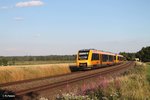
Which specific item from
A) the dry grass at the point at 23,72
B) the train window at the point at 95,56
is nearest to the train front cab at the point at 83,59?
the train window at the point at 95,56

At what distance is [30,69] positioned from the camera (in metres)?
33.2

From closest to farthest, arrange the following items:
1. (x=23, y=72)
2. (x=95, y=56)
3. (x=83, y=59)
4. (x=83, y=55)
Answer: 1. (x=23, y=72)
2. (x=83, y=59)
3. (x=83, y=55)
4. (x=95, y=56)

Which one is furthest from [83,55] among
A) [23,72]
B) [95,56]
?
[23,72]

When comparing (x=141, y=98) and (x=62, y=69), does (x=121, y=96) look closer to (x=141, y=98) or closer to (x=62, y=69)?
(x=141, y=98)

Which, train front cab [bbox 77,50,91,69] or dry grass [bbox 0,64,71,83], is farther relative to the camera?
train front cab [bbox 77,50,91,69]

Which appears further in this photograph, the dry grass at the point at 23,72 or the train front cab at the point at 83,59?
the train front cab at the point at 83,59

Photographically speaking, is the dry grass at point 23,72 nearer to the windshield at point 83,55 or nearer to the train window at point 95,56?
the windshield at point 83,55

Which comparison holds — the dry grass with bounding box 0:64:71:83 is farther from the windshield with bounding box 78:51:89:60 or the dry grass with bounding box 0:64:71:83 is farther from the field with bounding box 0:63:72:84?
the windshield with bounding box 78:51:89:60

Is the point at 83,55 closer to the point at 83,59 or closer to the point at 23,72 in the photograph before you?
the point at 83,59

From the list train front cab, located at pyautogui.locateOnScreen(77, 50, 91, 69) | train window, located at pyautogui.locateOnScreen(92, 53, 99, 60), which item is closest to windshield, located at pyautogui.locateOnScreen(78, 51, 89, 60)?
train front cab, located at pyautogui.locateOnScreen(77, 50, 91, 69)

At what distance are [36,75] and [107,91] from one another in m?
21.8

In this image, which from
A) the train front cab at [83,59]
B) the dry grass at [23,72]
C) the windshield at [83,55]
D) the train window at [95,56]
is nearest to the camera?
the dry grass at [23,72]

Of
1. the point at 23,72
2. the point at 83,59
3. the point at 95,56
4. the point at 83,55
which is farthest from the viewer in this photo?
the point at 95,56

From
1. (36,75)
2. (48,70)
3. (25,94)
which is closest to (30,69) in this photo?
(36,75)
